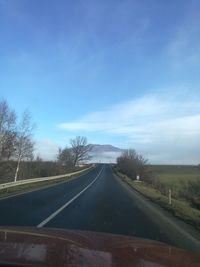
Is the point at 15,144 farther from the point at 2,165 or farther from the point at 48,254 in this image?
the point at 48,254

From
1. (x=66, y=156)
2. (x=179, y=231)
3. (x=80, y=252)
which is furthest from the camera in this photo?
(x=66, y=156)

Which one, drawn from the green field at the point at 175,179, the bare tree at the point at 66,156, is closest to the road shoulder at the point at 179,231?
the green field at the point at 175,179

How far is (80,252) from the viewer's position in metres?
4.84

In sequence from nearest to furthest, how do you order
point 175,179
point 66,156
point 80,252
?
point 80,252 → point 175,179 → point 66,156

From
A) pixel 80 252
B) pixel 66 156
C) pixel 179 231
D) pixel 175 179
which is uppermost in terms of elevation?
pixel 66 156

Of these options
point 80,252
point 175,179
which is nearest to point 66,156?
point 175,179

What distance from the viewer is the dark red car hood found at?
4383 millimetres

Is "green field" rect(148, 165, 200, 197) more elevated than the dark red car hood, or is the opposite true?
"green field" rect(148, 165, 200, 197)

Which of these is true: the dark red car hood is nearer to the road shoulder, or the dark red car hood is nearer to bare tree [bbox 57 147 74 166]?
the road shoulder

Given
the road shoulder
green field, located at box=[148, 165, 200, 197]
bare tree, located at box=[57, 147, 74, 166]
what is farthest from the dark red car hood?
bare tree, located at box=[57, 147, 74, 166]

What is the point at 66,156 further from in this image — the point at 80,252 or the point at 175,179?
the point at 80,252

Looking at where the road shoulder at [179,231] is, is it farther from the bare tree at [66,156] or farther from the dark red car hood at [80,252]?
the bare tree at [66,156]

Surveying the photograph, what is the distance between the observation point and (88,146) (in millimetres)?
167750

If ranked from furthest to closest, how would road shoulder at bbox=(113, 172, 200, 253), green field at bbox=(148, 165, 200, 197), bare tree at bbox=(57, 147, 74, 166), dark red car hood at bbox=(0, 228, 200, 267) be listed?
1. bare tree at bbox=(57, 147, 74, 166)
2. green field at bbox=(148, 165, 200, 197)
3. road shoulder at bbox=(113, 172, 200, 253)
4. dark red car hood at bbox=(0, 228, 200, 267)
